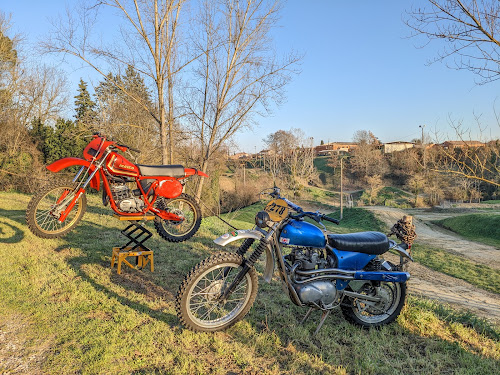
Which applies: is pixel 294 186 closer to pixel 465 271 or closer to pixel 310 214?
→ pixel 465 271

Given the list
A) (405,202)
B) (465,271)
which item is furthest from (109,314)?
(405,202)

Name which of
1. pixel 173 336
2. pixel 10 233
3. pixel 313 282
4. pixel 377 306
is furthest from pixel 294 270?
pixel 10 233

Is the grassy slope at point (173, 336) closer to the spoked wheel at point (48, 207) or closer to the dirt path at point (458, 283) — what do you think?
the spoked wheel at point (48, 207)

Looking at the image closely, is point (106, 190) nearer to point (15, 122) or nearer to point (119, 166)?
point (119, 166)

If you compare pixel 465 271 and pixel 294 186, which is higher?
pixel 294 186

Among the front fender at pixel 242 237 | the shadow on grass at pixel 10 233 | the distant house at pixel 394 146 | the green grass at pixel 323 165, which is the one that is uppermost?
the distant house at pixel 394 146

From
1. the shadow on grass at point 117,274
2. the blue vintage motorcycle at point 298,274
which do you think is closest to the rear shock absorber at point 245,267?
the blue vintage motorcycle at point 298,274

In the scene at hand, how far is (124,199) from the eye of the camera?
4633 millimetres

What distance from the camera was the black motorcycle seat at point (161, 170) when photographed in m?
4.90

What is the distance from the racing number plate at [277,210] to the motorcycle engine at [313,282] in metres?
0.49

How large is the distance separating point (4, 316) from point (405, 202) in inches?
1698

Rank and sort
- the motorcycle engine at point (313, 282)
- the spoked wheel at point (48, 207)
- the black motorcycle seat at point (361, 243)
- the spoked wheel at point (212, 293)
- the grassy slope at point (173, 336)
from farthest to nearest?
the spoked wheel at point (48, 207), the black motorcycle seat at point (361, 243), the motorcycle engine at point (313, 282), the spoked wheel at point (212, 293), the grassy slope at point (173, 336)

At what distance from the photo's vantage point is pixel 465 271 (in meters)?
12.0

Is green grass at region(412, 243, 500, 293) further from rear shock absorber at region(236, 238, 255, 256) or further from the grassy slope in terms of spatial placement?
rear shock absorber at region(236, 238, 255, 256)
